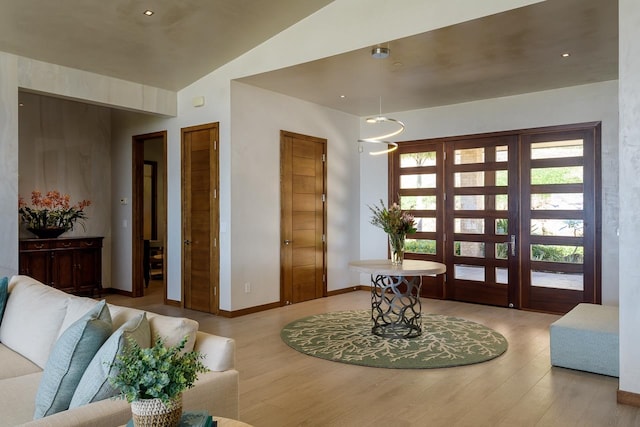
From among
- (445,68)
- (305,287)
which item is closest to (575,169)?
(445,68)

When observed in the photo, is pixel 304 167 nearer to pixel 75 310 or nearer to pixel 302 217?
pixel 302 217

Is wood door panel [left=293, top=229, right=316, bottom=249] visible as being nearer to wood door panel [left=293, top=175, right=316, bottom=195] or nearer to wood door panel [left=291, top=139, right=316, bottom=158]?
wood door panel [left=293, top=175, right=316, bottom=195]

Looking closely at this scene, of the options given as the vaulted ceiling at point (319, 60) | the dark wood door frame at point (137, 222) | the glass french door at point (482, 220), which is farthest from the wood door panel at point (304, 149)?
the dark wood door frame at point (137, 222)

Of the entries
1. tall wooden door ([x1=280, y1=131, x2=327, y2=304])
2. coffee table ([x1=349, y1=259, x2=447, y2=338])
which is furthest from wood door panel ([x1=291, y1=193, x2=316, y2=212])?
coffee table ([x1=349, y1=259, x2=447, y2=338])

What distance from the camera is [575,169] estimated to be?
5879 millimetres

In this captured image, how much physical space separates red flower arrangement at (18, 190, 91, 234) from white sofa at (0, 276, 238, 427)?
12.0ft

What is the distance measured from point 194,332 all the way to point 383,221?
302cm

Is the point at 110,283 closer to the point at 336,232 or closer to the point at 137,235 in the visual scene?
the point at 137,235

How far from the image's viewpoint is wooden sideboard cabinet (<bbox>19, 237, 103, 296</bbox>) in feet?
20.3

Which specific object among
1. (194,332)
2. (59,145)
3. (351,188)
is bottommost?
(194,332)

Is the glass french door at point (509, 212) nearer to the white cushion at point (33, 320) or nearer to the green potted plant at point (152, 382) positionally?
the white cushion at point (33, 320)

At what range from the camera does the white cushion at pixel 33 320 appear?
2650 mm

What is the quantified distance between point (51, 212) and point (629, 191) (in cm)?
689

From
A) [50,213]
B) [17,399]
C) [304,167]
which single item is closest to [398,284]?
[304,167]
